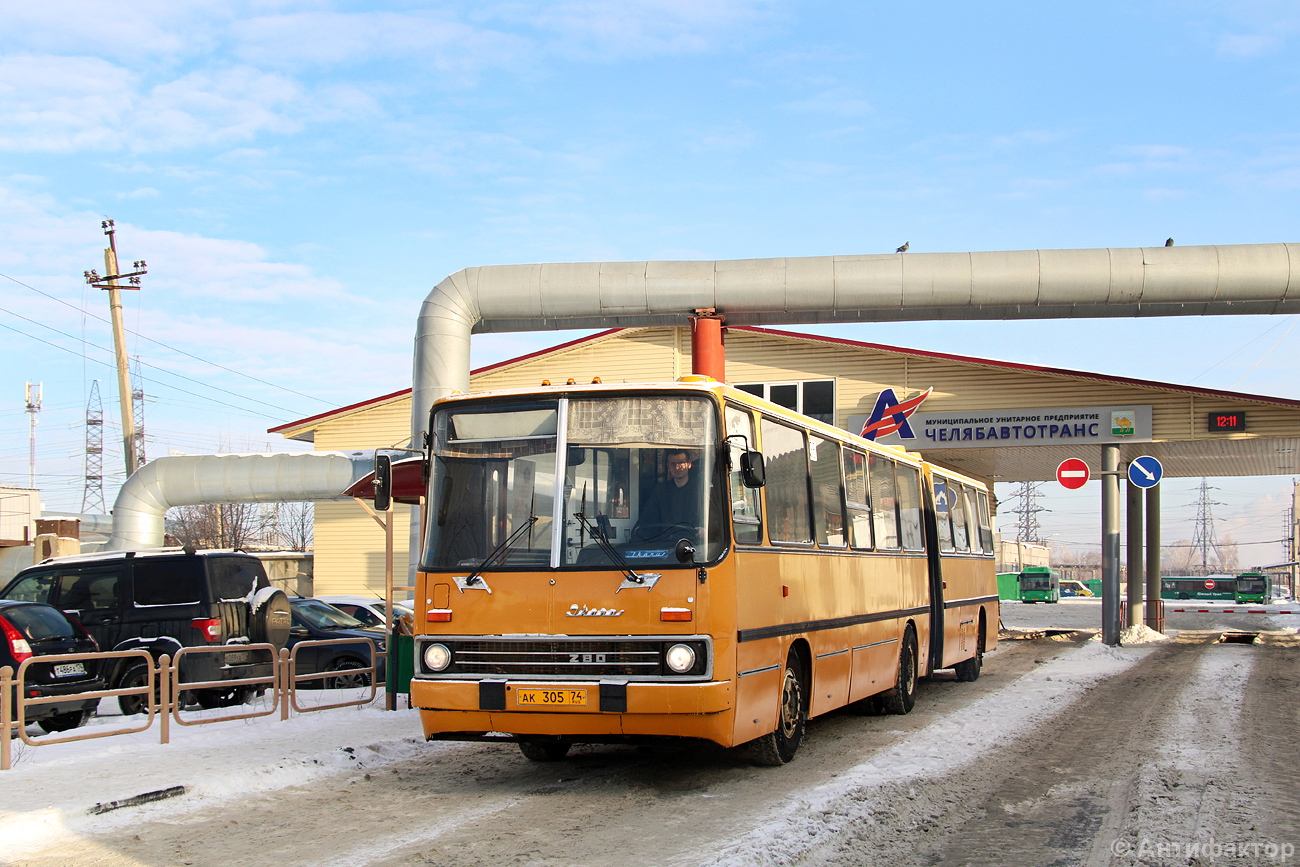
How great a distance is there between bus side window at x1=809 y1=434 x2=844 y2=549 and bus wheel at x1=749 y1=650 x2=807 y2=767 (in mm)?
1268

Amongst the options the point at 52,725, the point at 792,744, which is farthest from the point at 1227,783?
the point at 52,725

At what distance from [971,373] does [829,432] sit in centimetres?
1685

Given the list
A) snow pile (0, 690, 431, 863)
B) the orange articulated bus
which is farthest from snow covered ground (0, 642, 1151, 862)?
the orange articulated bus

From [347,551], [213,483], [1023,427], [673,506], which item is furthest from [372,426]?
[673,506]

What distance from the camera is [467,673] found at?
812 cm

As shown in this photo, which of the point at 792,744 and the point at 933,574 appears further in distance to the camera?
the point at 933,574

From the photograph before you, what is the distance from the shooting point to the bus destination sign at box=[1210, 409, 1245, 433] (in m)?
24.3

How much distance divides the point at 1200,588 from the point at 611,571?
75.8 meters

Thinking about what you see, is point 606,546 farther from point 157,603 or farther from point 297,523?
point 297,523

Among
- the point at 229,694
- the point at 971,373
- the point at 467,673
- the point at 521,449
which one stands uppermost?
the point at 971,373

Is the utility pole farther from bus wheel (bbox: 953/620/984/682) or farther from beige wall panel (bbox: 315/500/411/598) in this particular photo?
bus wheel (bbox: 953/620/984/682)

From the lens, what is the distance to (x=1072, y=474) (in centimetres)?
2248

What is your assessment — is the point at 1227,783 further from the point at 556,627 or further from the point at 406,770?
the point at 406,770

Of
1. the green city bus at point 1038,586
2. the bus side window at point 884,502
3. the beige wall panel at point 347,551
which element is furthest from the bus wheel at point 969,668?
the green city bus at point 1038,586
